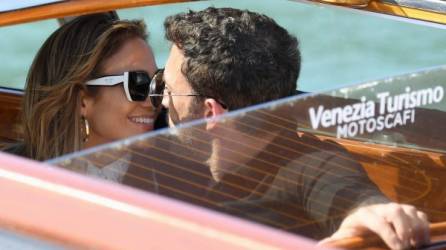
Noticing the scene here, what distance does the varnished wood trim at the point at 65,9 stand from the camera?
245 cm

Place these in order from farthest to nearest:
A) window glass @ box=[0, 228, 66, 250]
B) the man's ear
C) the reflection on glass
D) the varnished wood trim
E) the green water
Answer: the green water → the varnished wood trim → the man's ear → the reflection on glass → window glass @ box=[0, 228, 66, 250]

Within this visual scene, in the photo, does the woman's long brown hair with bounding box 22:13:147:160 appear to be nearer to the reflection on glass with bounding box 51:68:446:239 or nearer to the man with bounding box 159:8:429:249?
the man with bounding box 159:8:429:249

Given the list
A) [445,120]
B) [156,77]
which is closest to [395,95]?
[445,120]

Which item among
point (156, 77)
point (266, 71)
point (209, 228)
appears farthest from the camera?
point (156, 77)

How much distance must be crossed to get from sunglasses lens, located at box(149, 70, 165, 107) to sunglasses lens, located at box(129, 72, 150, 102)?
8 centimetres

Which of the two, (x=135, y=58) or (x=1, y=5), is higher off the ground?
(x=1, y=5)

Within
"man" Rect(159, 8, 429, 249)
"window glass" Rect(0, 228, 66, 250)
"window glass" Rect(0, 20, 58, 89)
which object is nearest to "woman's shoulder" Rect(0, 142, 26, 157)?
"man" Rect(159, 8, 429, 249)

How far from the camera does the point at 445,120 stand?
7.08 ft

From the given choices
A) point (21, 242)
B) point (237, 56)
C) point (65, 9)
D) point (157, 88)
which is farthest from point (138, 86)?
point (21, 242)

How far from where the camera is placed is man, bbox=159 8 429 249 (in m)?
1.73

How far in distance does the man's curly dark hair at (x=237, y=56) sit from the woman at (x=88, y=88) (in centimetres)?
23

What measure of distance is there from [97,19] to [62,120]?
0.28 meters

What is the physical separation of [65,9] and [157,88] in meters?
0.30

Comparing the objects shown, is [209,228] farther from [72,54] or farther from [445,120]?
[72,54]
